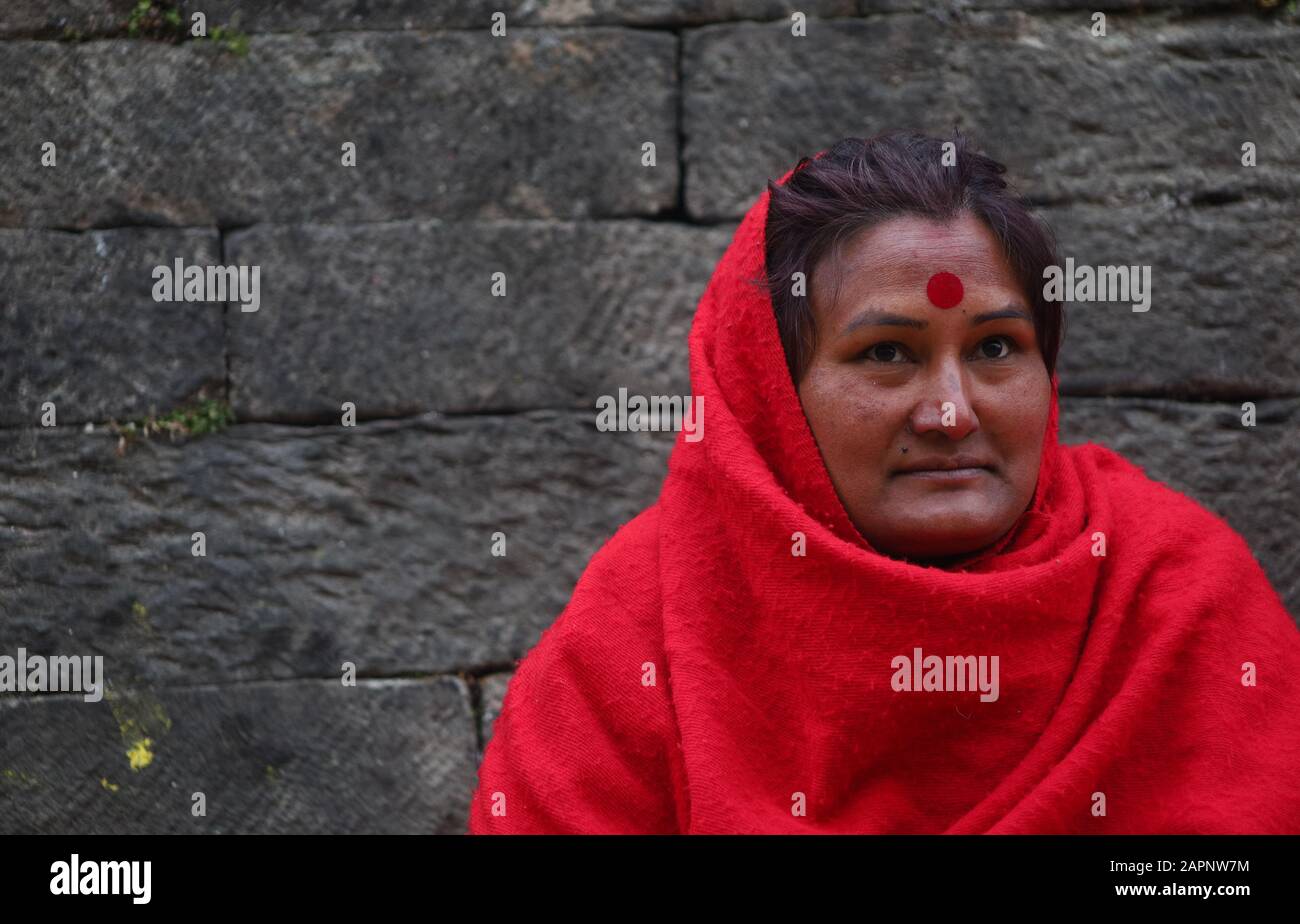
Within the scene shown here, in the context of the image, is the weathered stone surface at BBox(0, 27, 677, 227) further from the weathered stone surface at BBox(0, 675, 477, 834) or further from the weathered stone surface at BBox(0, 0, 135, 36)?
the weathered stone surface at BBox(0, 675, 477, 834)

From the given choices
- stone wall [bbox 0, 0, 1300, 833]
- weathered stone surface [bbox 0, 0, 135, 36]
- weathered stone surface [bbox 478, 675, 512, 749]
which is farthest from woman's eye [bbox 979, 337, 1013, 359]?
weathered stone surface [bbox 0, 0, 135, 36]

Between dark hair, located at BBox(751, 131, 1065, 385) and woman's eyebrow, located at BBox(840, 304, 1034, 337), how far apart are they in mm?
93

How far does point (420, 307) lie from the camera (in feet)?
10.8

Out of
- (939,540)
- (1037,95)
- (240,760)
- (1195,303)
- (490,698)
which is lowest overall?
(240,760)

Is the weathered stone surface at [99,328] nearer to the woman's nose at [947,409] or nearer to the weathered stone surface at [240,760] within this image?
the weathered stone surface at [240,760]

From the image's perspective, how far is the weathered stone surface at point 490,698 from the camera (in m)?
3.33

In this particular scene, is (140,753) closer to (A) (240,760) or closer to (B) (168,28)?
(A) (240,760)

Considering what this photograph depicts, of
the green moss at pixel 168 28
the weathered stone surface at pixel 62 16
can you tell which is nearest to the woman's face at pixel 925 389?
the green moss at pixel 168 28

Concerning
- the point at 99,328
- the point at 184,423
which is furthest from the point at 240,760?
the point at 99,328

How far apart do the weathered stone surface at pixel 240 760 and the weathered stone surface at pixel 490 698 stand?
0.08 meters

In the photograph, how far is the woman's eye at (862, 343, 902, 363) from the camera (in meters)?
2.00

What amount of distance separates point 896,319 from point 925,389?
0.12 m

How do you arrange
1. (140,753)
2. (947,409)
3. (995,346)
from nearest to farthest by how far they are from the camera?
(947,409)
(995,346)
(140,753)

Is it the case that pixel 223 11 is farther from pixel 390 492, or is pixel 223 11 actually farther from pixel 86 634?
pixel 86 634
